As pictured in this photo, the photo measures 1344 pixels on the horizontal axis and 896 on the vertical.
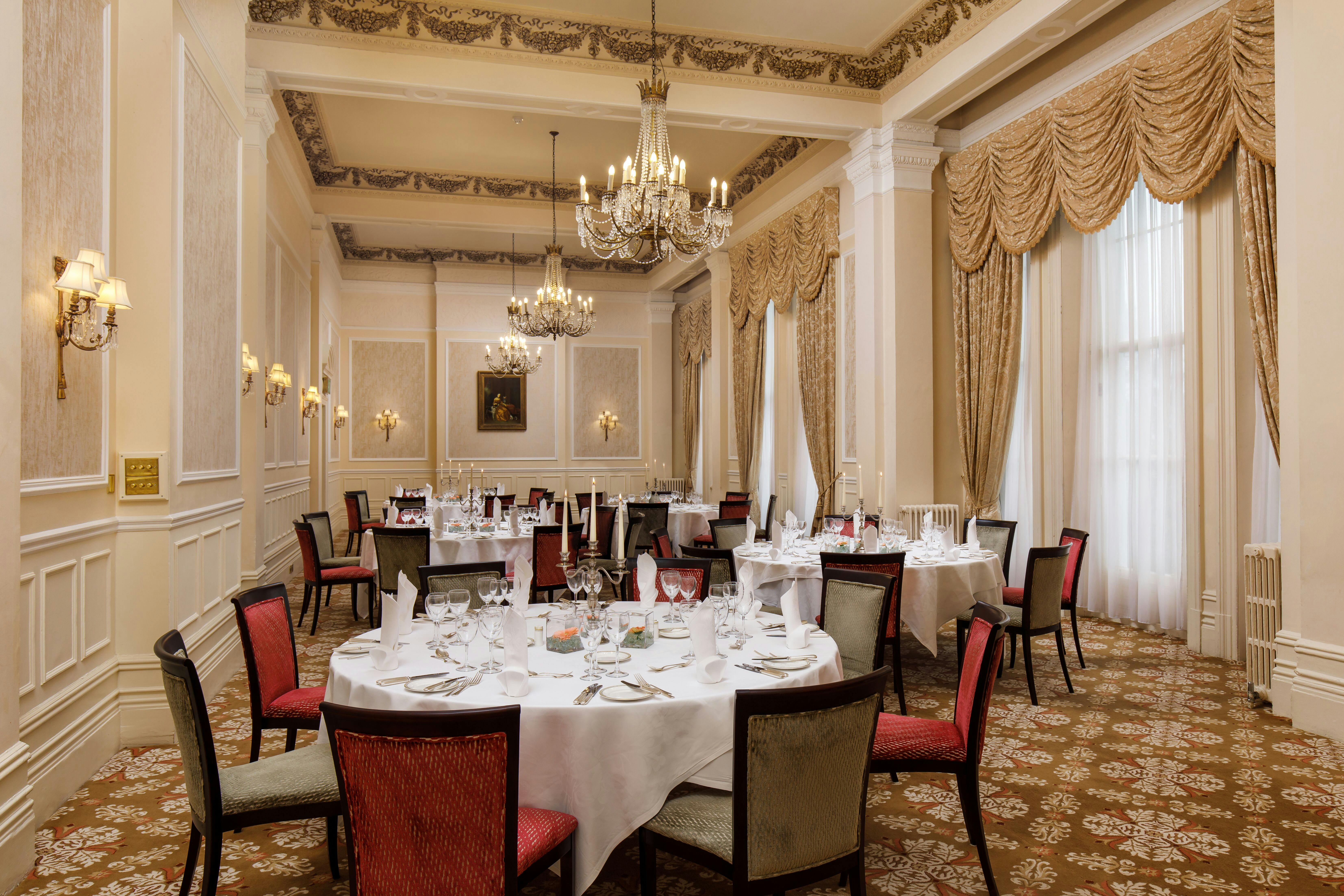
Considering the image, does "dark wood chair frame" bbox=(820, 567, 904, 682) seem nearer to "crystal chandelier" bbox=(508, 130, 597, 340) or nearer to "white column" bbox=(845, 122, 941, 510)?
"white column" bbox=(845, 122, 941, 510)

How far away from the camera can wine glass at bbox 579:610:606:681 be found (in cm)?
259

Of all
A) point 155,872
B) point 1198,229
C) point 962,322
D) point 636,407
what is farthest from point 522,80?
point 636,407

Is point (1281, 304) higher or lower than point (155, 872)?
higher

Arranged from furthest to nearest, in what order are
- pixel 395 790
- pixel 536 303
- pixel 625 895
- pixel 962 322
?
pixel 536 303, pixel 962 322, pixel 625 895, pixel 395 790

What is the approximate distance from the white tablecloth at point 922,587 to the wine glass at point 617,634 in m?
2.16

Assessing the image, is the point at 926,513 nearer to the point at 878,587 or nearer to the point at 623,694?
the point at 878,587

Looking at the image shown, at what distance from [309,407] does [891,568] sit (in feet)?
26.1

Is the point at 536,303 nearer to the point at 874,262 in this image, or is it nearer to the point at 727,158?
the point at 727,158

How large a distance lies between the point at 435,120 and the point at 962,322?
5747 millimetres

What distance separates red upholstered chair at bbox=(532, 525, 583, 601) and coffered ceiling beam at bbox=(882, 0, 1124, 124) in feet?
15.5

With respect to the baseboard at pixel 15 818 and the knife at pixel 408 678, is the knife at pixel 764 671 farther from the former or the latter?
the baseboard at pixel 15 818

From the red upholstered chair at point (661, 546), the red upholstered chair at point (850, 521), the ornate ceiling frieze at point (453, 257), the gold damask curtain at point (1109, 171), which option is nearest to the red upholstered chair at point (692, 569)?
the red upholstered chair at point (661, 546)

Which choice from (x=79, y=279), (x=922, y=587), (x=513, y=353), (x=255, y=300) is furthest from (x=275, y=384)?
(x=922, y=587)

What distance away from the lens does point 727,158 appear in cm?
981
